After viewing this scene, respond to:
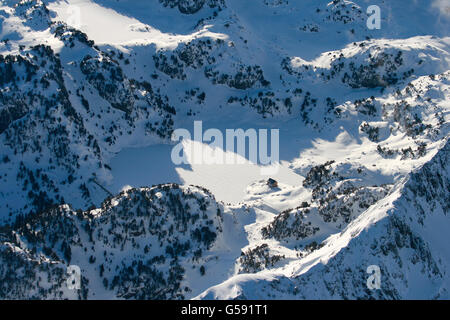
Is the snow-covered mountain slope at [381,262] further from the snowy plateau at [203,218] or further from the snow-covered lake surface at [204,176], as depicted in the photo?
the snow-covered lake surface at [204,176]

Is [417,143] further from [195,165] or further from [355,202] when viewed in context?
[195,165]

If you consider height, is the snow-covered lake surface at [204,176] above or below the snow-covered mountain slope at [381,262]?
above

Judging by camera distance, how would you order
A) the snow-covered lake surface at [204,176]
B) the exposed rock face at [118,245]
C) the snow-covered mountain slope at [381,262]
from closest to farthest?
the snow-covered mountain slope at [381,262]
the exposed rock face at [118,245]
the snow-covered lake surface at [204,176]

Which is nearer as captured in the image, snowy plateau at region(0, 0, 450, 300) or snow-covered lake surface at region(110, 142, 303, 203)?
snowy plateau at region(0, 0, 450, 300)

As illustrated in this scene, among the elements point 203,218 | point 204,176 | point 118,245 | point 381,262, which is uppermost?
point 204,176

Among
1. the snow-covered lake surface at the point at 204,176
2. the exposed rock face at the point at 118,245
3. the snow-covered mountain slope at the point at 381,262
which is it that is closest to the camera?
the snow-covered mountain slope at the point at 381,262

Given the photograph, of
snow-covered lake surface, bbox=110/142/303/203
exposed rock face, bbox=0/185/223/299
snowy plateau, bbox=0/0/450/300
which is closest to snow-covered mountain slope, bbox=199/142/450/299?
snowy plateau, bbox=0/0/450/300

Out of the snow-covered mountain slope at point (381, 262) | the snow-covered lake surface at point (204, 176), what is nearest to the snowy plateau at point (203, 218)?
the snow-covered mountain slope at point (381, 262)

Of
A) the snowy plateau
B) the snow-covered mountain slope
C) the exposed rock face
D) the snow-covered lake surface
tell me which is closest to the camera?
the snow-covered mountain slope

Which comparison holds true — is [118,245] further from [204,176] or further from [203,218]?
[204,176]

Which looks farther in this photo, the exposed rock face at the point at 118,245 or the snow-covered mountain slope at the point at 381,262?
the exposed rock face at the point at 118,245

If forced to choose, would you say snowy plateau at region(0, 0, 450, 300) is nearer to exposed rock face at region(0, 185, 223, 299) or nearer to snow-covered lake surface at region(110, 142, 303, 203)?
exposed rock face at region(0, 185, 223, 299)

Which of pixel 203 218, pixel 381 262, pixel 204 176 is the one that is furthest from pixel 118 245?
pixel 381 262
